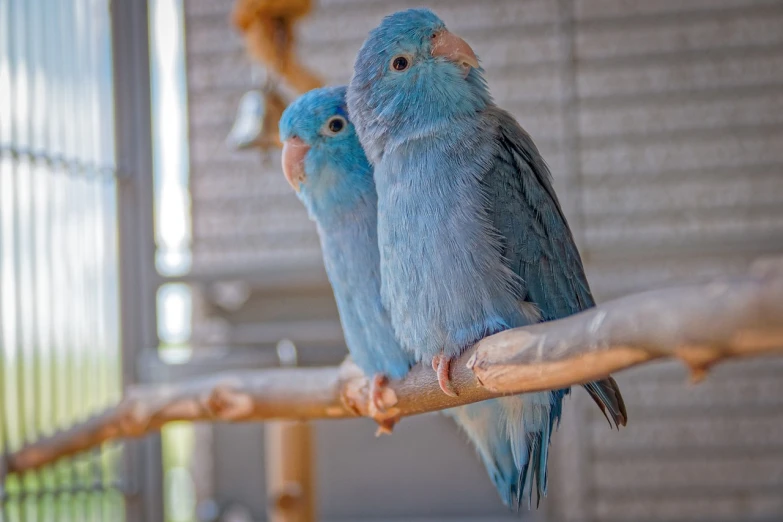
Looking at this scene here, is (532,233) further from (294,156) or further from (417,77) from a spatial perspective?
(294,156)

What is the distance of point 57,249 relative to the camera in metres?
2.90

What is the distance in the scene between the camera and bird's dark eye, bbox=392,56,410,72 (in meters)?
1.64

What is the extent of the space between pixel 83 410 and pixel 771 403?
3.53 metres

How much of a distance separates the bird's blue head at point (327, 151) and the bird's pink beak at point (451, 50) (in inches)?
14.5

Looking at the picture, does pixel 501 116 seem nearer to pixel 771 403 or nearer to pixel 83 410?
pixel 83 410

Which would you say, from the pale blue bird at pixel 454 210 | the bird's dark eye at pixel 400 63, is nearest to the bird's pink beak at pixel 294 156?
the pale blue bird at pixel 454 210

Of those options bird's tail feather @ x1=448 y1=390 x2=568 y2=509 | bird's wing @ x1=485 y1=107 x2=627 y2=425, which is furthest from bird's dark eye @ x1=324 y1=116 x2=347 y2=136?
bird's tail feather @ x1=448 y1=390 x2=568 y2=509

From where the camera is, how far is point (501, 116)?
1.65 meters

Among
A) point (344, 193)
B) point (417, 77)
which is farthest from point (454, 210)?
point (344, 193)

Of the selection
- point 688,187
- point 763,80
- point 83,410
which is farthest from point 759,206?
point 83,410

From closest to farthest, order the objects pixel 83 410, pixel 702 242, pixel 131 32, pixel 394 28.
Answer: pixel 394 28 → pixel 83 410 → pixel 131 32 → pixel 702 242

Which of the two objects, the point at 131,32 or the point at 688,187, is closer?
the point at 131,32

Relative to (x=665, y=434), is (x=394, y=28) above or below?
above

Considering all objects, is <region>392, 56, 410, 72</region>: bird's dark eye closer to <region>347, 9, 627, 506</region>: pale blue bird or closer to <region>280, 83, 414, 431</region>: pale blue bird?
<region>347, 9, 627, 506</region>: pale blue bird
